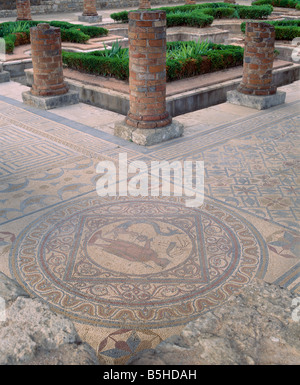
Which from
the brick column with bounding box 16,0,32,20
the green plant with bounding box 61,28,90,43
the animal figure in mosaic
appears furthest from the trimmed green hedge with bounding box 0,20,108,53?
the animal figure in mosaic

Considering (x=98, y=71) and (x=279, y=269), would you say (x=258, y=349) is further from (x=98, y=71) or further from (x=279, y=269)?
(x=98, y=71)

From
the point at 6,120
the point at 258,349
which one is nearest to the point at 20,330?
the point at 258,349

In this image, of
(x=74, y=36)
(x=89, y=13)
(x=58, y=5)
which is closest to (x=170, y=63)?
(x=74, y=36)

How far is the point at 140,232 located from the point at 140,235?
41 mm

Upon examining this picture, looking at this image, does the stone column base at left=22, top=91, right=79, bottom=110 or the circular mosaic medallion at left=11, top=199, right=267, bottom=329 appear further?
the stone column base at left=22, top=91, right=79, bottom=110

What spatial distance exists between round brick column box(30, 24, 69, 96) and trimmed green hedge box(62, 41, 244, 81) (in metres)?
0.86

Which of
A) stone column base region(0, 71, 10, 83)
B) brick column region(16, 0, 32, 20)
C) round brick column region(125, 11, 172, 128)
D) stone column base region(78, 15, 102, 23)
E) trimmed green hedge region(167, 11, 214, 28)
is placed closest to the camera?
round brick column region(125, 11, 172, 128)

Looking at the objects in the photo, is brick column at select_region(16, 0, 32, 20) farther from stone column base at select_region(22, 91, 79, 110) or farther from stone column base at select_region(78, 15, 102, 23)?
stone column base at select_region(22, 91, 79, 110)

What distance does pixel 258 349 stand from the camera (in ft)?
5.15

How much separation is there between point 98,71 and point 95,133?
2281 mm

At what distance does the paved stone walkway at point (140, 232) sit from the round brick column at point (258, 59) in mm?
1192

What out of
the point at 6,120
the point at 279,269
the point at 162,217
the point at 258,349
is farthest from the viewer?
the point at 6,120

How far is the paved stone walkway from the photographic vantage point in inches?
96.7

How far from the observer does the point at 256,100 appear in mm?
6219
